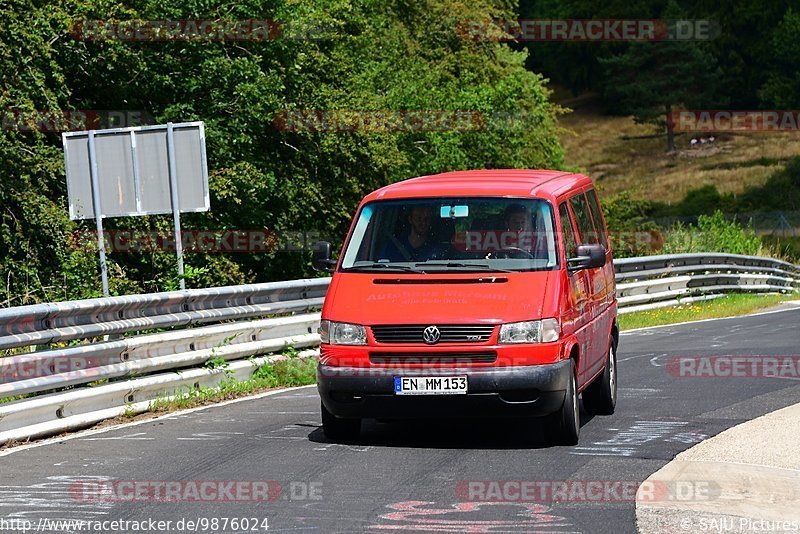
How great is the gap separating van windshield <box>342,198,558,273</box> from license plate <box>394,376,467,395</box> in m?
0.92

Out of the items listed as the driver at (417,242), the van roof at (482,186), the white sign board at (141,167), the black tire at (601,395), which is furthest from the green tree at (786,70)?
the driver at (417,242)

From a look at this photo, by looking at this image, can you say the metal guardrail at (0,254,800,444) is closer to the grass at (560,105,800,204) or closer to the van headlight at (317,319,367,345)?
the van headlight at (317,319,367,345)

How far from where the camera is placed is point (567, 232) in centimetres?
1071

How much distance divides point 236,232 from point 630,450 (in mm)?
21616

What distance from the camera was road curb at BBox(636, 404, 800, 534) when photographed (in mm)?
7121

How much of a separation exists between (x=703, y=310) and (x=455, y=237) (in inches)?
703

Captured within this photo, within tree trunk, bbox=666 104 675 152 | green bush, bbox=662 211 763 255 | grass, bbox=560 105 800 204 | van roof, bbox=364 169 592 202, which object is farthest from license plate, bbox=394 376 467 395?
tree trunk, bbox=666 104 675 152

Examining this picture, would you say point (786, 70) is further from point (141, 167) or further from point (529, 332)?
point (529, 332)

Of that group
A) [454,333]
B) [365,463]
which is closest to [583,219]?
[454,333]

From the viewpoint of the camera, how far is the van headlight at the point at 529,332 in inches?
374

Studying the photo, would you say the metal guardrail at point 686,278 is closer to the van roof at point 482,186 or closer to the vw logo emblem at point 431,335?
the van roof at point 482,186

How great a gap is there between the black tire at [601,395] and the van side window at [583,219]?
1.07 metres

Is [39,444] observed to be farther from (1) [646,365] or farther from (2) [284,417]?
(1) [646,365]

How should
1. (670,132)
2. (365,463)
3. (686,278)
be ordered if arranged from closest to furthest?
(365,463) < (686,278) < (670,132)
